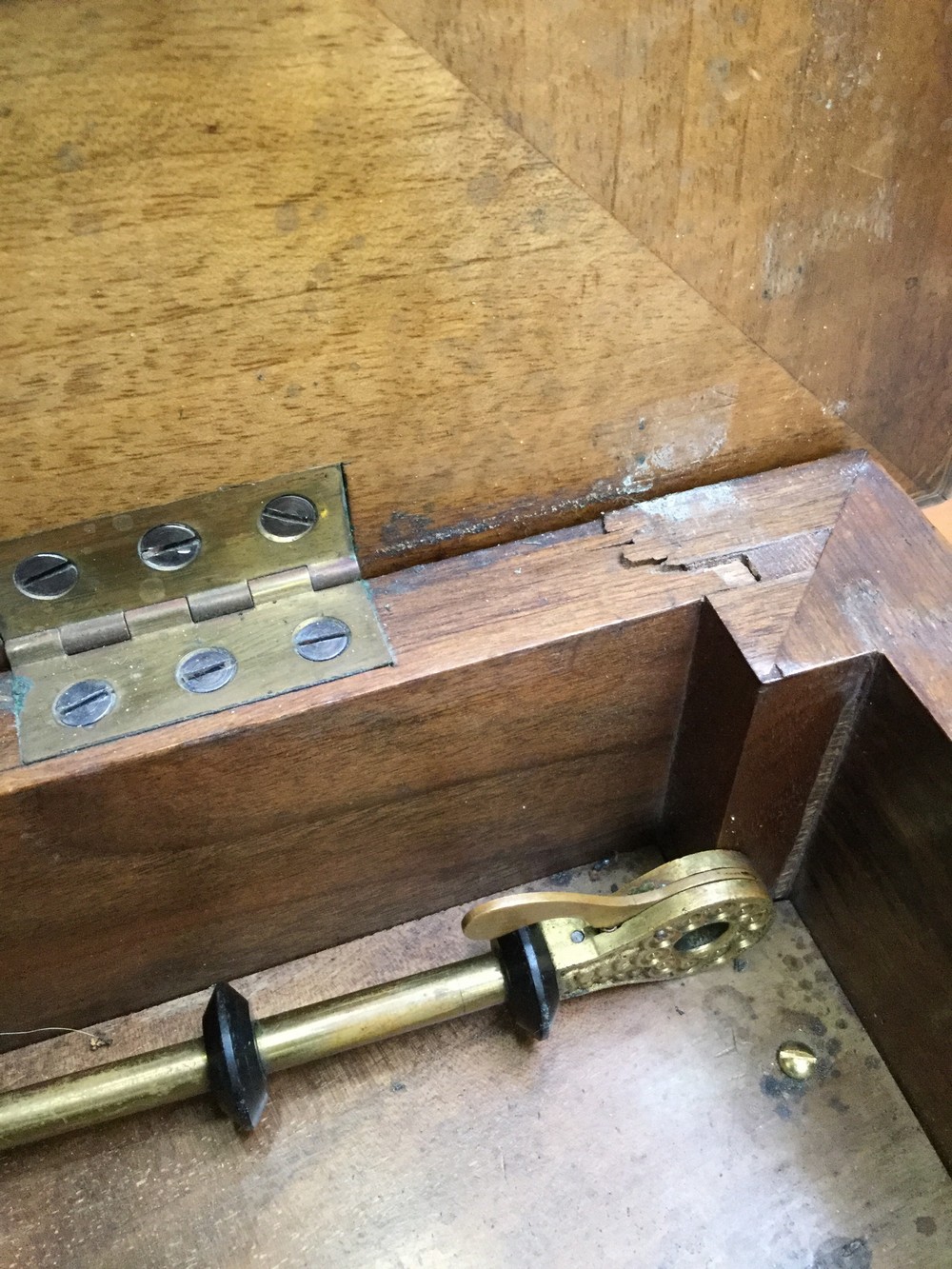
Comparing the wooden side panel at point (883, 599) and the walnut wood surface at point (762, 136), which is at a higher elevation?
the walnut wood surface at point (762, 136)

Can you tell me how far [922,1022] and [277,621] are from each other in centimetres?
49

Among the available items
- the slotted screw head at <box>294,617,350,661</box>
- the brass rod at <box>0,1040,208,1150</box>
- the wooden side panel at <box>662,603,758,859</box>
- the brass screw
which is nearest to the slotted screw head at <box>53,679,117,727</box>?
the slotted screw head at <box>294,617,350,661</box>

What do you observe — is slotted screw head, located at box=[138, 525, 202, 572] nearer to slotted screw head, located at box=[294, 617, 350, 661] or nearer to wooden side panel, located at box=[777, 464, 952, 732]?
slotted screw head, located at box=[294, 617, 350, 661]

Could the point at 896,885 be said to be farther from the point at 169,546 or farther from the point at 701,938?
the point at 169,546

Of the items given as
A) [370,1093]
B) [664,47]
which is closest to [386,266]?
[664,47]

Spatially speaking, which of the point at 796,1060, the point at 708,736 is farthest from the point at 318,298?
the point at 796,1060

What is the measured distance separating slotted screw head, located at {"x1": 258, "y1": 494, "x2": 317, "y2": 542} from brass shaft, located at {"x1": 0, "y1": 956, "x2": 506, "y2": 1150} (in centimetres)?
31

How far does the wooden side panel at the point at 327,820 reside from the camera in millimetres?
620

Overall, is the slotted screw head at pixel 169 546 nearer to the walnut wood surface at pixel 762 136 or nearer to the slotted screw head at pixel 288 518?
the slotted screw head at pixel 288 518

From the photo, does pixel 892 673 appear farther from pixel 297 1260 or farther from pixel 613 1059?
pixel 297 1260

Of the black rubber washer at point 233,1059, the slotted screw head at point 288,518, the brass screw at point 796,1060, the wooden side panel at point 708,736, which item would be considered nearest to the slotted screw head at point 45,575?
the slotted screw head at point 288,518

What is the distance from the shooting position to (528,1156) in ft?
2.30

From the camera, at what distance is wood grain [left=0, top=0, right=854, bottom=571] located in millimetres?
459

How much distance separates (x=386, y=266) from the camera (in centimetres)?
55
